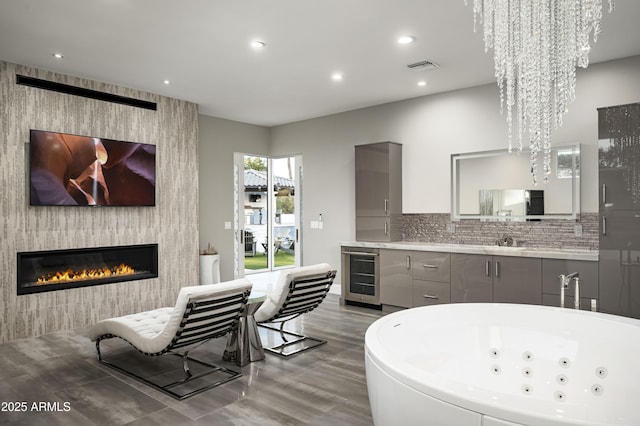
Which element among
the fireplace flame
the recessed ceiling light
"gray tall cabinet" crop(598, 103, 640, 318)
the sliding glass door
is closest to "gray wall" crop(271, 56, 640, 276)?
the sliding glass door

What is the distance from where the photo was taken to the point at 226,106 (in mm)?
6527

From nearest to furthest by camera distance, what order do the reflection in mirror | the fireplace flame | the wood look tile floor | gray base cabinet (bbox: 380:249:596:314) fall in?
the wood look tile floor → gray base cabinet (bbox: 380:249:596:314) → the fireplace flame → the reflection in mirror

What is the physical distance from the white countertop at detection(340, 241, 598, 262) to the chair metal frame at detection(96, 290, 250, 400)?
8.71 ft

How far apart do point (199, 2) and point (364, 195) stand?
143 inches

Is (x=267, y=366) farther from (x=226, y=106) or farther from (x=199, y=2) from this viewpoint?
(x=226, y=106)

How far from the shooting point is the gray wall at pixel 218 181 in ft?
22.9

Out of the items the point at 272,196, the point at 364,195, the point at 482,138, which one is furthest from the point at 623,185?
the point at 272,196

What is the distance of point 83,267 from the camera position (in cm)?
527

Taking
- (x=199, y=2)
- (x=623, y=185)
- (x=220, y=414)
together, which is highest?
(x=199, y=2)

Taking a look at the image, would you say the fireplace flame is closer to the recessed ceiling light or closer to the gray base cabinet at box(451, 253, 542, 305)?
the gray base cabinet at box(451, 253, 542, 305)

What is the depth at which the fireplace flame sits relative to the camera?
4961mm

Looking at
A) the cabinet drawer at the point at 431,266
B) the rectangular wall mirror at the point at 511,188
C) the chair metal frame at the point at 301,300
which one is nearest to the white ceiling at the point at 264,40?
the rectangular wall mirror at the point at 511,188

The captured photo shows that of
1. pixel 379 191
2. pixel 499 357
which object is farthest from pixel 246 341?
pixel 379 191

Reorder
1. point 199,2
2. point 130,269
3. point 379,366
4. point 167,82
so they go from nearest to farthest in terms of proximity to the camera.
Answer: point 379,366 → point 199,2 → point 167,82 → point 130,269
